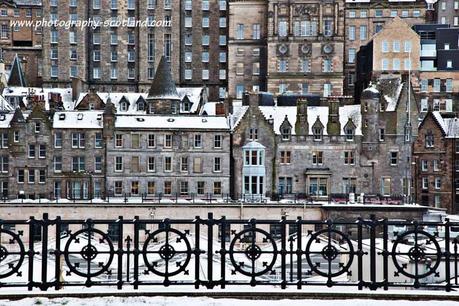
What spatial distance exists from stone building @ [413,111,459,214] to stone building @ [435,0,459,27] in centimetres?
6341

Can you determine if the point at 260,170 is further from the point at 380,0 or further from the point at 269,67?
the point at 380,0

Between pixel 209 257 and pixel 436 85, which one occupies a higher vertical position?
pixel 436 85

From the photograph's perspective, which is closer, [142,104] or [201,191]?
[201,191]

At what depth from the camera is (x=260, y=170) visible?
72.8 meters

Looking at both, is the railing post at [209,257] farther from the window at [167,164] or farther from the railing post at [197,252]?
the window at [167,164]

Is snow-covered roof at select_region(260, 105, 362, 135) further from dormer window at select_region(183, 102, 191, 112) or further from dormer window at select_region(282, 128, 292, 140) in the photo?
dormer window at select_region(183, 102, 191, 112)

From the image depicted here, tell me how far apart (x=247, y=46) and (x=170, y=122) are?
111ft

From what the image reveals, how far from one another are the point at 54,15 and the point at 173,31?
54.7ft

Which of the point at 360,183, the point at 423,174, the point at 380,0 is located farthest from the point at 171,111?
the point at 380,0

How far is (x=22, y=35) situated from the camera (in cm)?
11712

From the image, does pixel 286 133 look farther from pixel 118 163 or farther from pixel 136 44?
pixel 136 44

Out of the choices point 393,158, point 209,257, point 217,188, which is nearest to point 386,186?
point 393,158

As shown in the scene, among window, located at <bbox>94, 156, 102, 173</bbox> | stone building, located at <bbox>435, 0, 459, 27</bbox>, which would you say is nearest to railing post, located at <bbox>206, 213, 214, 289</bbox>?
window, located at <bbox>94, 156, 102, 173</bbox>

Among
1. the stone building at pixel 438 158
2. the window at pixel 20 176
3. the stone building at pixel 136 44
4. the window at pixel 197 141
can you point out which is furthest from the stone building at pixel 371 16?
the window at pixel 20 176
